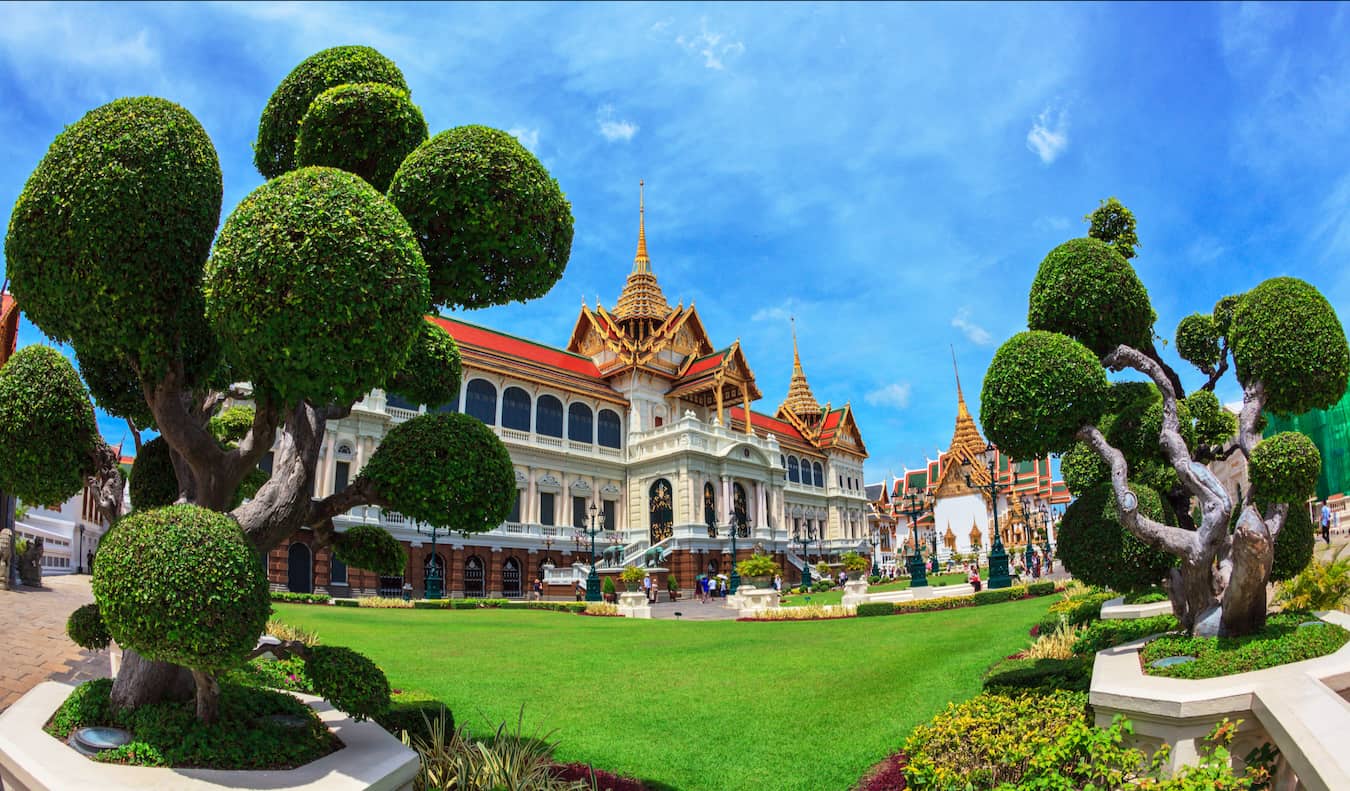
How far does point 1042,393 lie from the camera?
8.09 meters

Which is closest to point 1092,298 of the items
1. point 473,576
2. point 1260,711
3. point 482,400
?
point 1260,711

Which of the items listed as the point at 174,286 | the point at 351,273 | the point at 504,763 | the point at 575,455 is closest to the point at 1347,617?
the point at 504,763

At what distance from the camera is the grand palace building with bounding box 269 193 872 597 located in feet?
118

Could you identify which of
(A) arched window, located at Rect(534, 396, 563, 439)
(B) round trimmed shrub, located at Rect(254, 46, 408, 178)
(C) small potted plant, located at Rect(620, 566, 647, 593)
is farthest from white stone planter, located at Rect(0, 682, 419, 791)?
(A) arched window, located at Rect(534, 396, 563, 439)

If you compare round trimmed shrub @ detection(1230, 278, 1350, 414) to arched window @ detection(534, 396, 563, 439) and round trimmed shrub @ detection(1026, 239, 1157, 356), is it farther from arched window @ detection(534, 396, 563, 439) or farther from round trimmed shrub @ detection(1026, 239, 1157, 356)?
arched window @ detection(534, 396, 563, 439)

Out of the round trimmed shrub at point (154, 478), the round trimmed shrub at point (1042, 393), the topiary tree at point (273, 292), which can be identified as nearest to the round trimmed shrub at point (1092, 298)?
the round trimmed shrub at point (1042, 393)

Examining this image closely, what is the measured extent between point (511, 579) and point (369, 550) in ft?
112

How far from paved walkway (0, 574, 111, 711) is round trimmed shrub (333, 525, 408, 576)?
4076mm

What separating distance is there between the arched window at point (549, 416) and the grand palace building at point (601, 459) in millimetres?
64

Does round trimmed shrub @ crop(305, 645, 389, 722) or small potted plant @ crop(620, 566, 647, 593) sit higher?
round trimmed shrub @ crop(305, 645, 389, 722)

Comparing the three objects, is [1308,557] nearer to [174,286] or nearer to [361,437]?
[174,286]

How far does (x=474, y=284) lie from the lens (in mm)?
6762

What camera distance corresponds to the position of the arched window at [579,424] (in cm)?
4531

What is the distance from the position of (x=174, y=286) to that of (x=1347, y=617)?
468 inches
